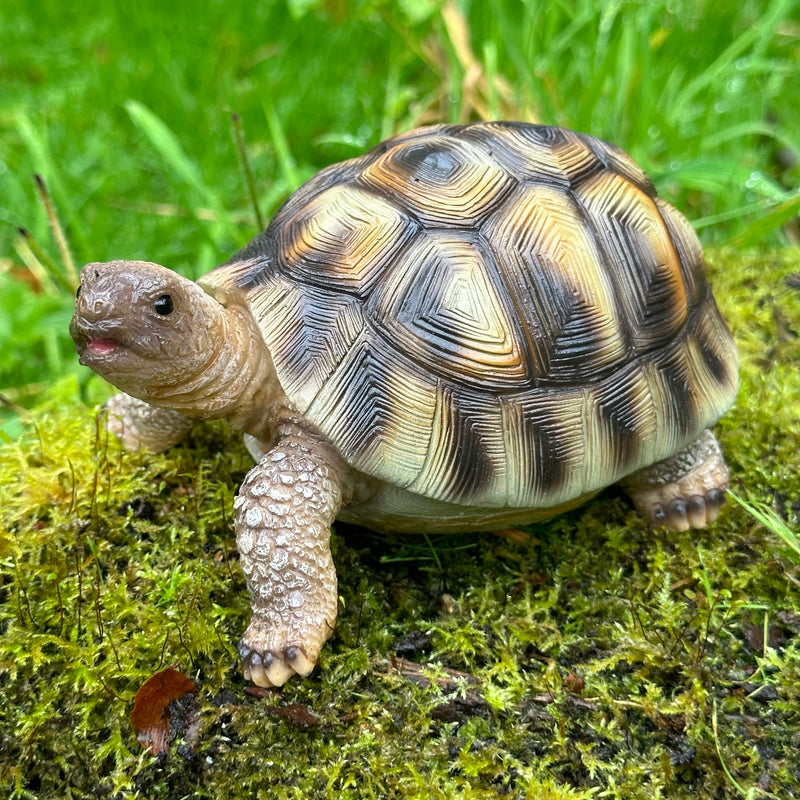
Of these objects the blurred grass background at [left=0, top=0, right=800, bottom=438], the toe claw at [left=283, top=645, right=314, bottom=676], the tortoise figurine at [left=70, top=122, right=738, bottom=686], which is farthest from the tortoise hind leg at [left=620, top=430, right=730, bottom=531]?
the blurred grass background at [left=0, top=0, right=800, bottom=438]

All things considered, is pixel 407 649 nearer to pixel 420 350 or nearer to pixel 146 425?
pixel 420 350

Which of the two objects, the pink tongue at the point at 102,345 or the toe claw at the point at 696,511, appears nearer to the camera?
the pink tongue at the point at 102,345

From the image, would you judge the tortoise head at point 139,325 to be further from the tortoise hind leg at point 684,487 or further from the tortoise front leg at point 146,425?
the tortoise hind leg at point 684,487

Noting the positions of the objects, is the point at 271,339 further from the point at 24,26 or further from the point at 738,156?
the point at 24,26

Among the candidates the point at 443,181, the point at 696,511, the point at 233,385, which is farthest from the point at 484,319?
the point at 696,511

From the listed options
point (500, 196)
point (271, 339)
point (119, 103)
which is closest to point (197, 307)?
point (271, 339)

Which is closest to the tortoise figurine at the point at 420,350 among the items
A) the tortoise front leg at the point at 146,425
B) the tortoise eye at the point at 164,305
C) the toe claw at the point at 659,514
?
the tortoise eye at the point at 164,305
